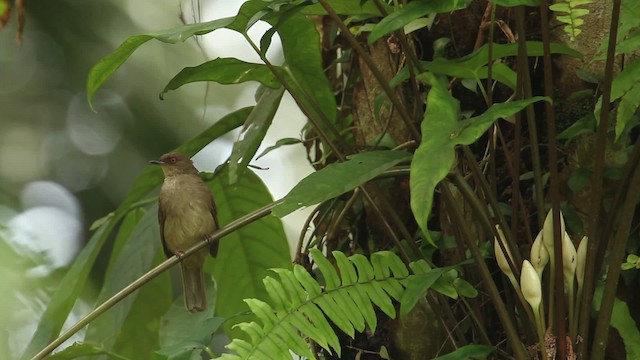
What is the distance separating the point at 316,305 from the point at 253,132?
519mm

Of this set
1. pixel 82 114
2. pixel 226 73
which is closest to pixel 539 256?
pixel 226 73

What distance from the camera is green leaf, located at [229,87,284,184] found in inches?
81.1

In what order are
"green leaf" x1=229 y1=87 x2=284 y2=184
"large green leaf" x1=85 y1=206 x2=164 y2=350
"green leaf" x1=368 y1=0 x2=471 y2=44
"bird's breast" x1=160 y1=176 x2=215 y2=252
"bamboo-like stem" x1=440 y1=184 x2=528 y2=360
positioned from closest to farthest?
→ "green leaf" x1=368 y1=0 x2=471 y2=44 < "bamboo-like stem" x1=440 y1=184 x2=528 y2=360 < "green leaf" x1=229 y1=87 x2=284 y2=184 < "large green leaf" x1=85 y1=206 x2=164 y2=350 < "bird's breast" x1=160 y1=176 x2=215 y2=252

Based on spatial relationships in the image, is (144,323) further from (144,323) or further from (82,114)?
(82,114)

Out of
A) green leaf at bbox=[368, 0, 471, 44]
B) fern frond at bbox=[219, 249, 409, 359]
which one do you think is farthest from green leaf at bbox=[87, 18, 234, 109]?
fern frond at bbox=[219, 249, 409, 359]

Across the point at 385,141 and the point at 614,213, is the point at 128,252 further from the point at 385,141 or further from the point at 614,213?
the point at 614,213

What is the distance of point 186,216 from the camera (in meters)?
3.07

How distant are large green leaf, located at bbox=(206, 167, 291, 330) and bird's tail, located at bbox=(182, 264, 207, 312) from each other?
398 millimetres

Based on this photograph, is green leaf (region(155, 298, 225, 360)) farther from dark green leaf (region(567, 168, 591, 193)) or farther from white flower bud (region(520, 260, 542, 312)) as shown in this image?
dark green leaf (region(567, 168, 591, 193))

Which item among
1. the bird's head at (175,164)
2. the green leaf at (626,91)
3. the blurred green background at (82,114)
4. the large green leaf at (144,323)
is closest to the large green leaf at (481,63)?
the green leaf at (626,91)

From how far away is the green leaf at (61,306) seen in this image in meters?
2.13

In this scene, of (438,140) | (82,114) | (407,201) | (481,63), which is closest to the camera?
(438,140)

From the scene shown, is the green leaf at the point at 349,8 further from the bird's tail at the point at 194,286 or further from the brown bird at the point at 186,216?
the bird's tail at the point at 194,286

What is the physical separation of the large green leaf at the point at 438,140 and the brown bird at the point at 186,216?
1.50 m
